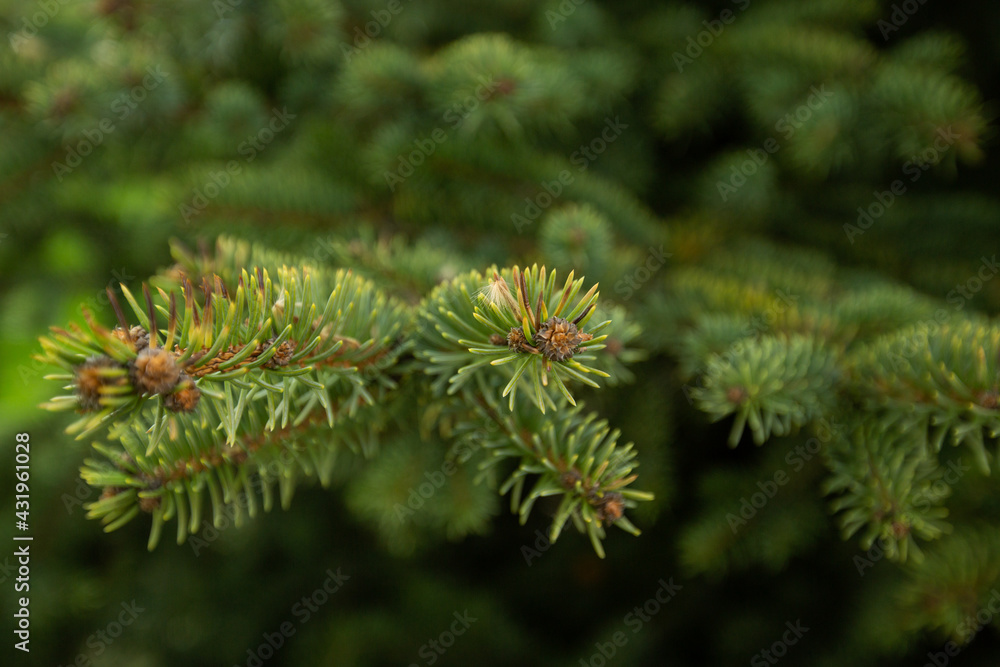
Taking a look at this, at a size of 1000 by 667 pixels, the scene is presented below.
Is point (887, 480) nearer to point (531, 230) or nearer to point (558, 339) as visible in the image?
point (558, 339)

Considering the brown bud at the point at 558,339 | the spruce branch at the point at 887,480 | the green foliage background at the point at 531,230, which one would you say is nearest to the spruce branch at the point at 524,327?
the brown bud at the point at 558,339

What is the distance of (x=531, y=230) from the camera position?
130 centimetres

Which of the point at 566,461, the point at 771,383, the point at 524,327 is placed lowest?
the point at 771,383

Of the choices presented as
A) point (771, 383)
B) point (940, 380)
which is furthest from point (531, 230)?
point (940, 380)

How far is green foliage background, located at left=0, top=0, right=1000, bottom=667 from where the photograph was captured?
1173 mm

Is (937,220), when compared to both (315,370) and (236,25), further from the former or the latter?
(236,25)

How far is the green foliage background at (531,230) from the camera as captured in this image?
1.17 meters

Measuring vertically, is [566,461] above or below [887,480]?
above

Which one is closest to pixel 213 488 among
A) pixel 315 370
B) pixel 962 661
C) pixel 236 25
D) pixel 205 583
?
pixel 315 370

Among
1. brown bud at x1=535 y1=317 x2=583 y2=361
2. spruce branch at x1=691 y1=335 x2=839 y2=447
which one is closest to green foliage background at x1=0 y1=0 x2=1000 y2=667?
spruce branch at x1=691 y1=335 x2=839 y2=447

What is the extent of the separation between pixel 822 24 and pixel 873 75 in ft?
0.77

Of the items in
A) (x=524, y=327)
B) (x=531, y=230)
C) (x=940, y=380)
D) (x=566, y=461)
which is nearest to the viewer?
(x=524, y=327)

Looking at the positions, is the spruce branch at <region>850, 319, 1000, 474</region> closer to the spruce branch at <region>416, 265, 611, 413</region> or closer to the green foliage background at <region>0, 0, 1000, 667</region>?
the green foliage background at <region>0, 0, 1000, 667</region>

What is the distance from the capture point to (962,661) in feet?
4.62
